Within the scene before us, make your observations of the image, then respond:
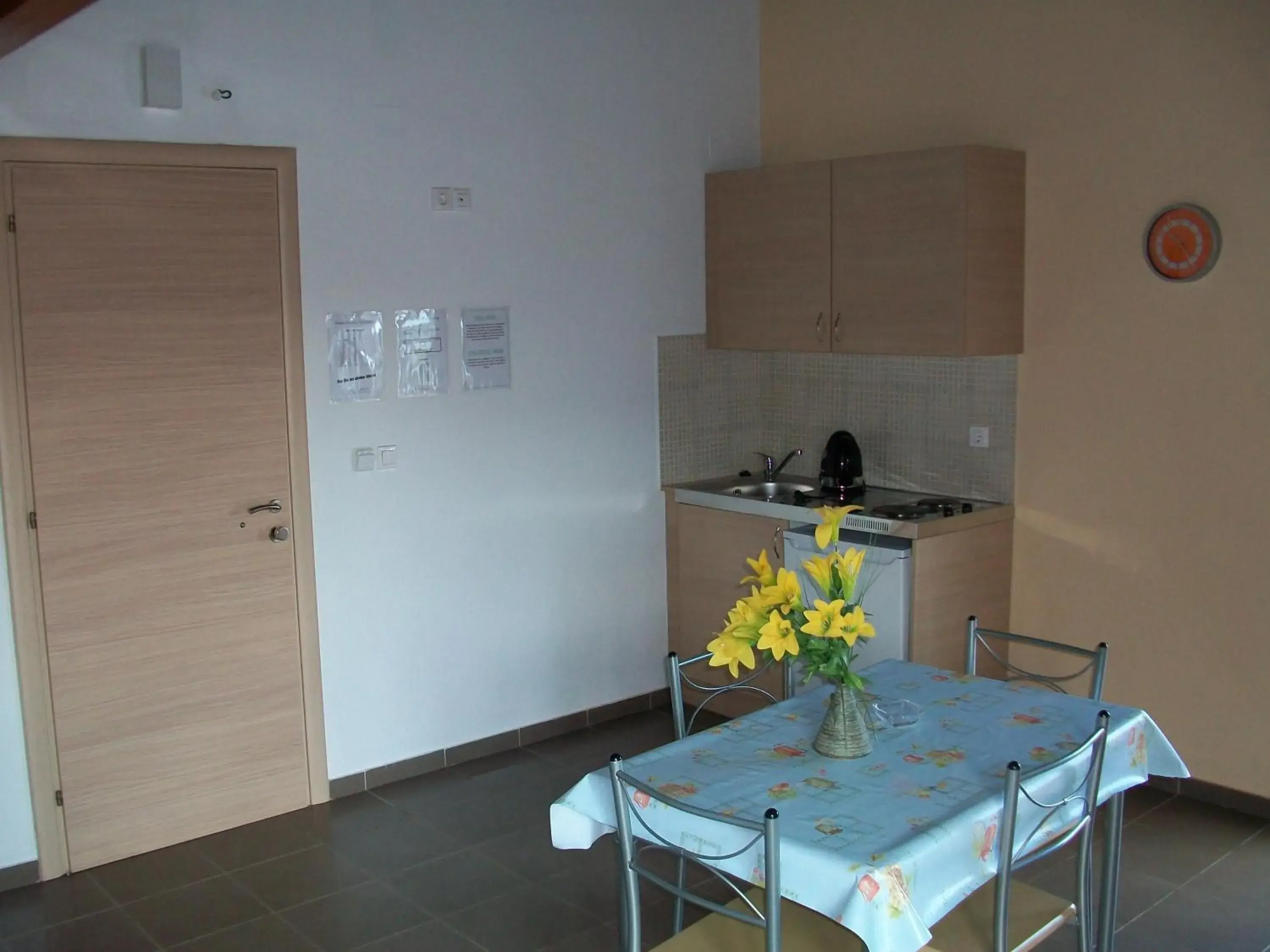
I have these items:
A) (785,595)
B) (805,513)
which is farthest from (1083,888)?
(805,513)

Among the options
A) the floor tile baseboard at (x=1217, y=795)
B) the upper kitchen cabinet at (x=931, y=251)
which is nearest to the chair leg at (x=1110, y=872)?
the floor tile baseboard at (x=1217, y=795)

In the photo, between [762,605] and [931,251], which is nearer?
[762,605]

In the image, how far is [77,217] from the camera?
3543 millimetres

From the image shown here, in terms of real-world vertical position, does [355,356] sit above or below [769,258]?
below

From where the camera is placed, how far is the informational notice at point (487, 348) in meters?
4.39

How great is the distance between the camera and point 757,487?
5117 millimetres

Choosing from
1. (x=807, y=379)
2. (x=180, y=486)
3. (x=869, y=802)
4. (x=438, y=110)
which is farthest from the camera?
(x=807, y=379)

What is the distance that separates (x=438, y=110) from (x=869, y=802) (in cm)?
293

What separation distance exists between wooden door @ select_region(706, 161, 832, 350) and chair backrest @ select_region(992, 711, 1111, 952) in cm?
237

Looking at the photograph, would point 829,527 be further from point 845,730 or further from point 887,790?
point 887,790

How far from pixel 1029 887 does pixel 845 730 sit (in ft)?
1.83

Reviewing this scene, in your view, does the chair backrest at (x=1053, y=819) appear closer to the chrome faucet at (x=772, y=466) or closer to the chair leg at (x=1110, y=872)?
the chair leg at (x=1110, y=872)

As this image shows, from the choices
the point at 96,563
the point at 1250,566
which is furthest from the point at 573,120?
the point at 1250,566

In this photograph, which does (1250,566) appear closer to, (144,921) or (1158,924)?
(1158,924)
